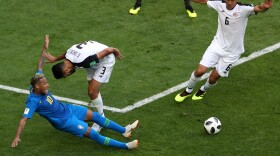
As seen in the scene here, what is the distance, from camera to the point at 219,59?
10.8 meters

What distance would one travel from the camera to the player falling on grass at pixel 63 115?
9039 millimetres

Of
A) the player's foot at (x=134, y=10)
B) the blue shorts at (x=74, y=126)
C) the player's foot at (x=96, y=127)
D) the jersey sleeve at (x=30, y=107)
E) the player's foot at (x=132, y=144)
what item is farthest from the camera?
the player's foot at (x=134, y=10)

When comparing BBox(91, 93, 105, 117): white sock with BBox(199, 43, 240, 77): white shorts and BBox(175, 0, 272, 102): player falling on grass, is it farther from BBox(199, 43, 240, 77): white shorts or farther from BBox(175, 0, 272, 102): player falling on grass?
BBox(199, 43, 240, 77): white shorts

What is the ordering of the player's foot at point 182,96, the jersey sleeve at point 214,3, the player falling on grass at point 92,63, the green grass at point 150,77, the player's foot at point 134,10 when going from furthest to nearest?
the player's foot at point 134,10, the player's foot at point 182,96, the jersey sleeve at point 214,3, the green grass at point 150,77, the player falling on grass at point 92,63

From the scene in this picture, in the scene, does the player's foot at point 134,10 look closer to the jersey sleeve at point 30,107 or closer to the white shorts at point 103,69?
the white shorts at point 103,69

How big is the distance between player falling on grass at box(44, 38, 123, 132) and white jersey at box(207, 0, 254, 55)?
6.52 ft

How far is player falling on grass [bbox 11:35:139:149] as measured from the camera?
9039 millimetres

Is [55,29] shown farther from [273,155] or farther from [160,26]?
[273,155]

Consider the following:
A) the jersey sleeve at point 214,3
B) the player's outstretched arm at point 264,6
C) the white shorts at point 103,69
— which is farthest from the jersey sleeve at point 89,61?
the player's outstretched arm at point 264,6

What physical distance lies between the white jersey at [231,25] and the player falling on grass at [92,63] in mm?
Answer: 1989

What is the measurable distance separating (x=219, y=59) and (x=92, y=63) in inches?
98.0

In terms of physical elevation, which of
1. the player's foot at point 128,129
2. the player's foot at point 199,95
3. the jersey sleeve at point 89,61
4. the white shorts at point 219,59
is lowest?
the player's foot at point 199,95

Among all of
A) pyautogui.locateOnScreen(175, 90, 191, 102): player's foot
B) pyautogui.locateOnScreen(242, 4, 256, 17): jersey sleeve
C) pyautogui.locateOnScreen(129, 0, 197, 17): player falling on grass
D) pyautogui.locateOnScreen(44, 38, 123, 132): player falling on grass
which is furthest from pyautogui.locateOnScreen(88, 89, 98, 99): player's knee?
pyautogui.locateOnScreen(129, 0, 197, 17): player falling on grass

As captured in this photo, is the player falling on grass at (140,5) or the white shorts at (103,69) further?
the player falling on grass at (140,5)
